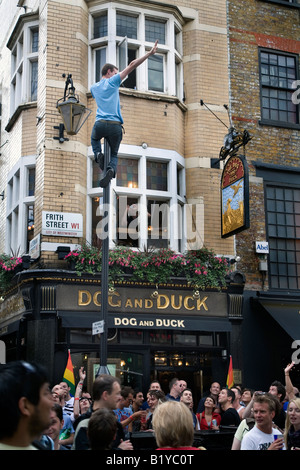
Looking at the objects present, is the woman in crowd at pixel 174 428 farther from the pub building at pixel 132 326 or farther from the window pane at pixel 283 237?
the window pane at pixel 283 237

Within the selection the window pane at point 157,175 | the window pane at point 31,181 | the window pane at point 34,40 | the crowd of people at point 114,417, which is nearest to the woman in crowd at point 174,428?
the crowd of people at point 114,417

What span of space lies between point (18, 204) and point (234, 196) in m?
5.35

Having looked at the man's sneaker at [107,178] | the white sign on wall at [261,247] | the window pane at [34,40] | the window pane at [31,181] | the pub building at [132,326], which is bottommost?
the pub building at [132,326]

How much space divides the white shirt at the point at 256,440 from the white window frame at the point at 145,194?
857cm

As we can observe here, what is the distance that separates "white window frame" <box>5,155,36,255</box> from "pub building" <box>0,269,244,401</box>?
1.19m

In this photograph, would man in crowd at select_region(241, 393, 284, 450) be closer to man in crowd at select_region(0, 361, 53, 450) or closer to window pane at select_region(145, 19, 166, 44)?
man in crowd at select_region(0, 361, 53, 450)

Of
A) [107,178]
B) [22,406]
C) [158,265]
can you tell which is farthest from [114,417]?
[158,265]

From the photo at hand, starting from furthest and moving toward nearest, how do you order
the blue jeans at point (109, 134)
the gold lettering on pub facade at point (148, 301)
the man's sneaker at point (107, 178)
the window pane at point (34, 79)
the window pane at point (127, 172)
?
the window pane at point (34, 79) → the window pane at point (127, 172) → the gold lettering on pub facade at point (148, 301) → the blue jeans at point (109, 134) → the man's sneaker at point (107, 178)

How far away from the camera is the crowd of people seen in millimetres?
3244

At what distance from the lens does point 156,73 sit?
1563cm

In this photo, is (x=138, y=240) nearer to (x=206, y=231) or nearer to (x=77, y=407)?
(x=206, y=231)

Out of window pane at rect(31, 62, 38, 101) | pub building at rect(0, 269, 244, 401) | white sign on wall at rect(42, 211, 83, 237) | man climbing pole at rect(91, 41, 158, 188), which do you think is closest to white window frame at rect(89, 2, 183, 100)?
window pane at rect(31, 62, 38, 101)

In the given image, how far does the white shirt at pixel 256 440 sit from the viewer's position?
19.1 ft

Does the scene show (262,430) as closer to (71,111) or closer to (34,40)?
(71,111)
